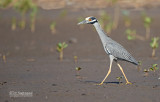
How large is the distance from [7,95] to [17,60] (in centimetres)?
591

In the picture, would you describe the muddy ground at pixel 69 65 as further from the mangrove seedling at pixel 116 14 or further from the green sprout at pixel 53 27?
the mangrove seedling at pixel 116 14

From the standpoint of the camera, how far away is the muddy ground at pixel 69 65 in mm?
7828

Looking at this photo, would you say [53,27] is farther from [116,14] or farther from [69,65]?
[69,65]

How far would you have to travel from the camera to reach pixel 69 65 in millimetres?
12359

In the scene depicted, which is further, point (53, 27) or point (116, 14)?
point (116, 14)

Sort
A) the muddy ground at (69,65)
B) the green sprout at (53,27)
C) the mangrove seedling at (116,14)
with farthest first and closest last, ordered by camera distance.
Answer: the mangrove seedling at (116,14) < the green sprout at (53,27) < the muddy ground at (69,65)

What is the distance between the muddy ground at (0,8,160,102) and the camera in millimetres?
7828

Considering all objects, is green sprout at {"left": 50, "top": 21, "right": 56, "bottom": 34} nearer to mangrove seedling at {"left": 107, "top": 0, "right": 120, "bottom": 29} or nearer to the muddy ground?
the muddy ground

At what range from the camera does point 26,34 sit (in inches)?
688

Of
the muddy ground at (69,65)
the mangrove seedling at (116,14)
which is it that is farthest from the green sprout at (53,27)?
the mangrove seedling at (116,14)

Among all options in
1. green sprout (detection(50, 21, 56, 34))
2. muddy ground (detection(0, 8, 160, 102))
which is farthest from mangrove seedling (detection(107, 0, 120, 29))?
green sprout (detection(50, 21, 56, 34))

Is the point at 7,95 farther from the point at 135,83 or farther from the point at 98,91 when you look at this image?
the point at 135,83

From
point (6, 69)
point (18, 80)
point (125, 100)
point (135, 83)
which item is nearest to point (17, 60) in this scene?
point (6, 69)

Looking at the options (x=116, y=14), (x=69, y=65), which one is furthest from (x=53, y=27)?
(x=69, y=65)
